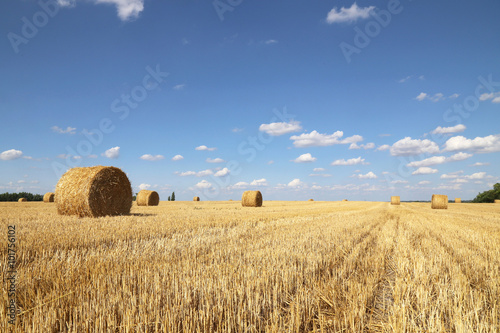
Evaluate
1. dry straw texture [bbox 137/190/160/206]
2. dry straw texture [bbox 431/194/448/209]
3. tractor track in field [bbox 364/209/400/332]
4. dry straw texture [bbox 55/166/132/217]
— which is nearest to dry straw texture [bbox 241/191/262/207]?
dry straw texture [bbox 137/190/160/206]

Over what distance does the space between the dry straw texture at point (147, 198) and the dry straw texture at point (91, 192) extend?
1477cm

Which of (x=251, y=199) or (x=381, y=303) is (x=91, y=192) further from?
→ (x=251, y=199)

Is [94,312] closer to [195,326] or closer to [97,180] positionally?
[195,326]

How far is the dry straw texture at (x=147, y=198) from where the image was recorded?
2840 centimetres

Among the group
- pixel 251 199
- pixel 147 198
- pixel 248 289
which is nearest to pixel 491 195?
pixel 251 199

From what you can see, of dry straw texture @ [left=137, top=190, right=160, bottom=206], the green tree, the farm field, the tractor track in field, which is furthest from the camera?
the green tree

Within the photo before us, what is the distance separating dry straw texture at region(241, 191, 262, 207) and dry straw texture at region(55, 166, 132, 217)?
16.7 metres

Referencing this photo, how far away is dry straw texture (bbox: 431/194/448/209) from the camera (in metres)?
30.2

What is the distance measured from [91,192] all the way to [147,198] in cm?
1651

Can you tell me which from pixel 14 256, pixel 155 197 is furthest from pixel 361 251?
pixel 155 197

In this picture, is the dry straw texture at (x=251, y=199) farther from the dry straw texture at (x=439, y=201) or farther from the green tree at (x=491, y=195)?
the green tree at (x=491, y=195)

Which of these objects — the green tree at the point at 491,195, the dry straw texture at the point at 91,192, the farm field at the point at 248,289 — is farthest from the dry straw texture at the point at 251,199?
the green tree at the point at 491,195

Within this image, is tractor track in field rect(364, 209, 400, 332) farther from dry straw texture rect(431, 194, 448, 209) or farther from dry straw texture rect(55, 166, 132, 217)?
dry straw texture rect(431, 194, 448, 209)

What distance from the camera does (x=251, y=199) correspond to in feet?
97.2
